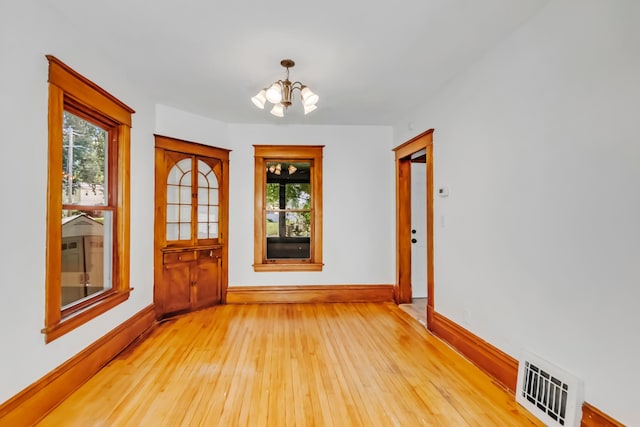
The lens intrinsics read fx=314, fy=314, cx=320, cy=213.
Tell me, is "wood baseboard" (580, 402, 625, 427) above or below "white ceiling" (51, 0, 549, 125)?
below

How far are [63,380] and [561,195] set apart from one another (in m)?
3.52

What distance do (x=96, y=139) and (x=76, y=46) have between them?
76cm

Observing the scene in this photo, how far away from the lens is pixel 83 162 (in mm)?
2605

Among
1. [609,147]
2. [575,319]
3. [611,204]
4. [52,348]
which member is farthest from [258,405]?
[609,147]

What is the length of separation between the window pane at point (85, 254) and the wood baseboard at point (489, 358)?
3324 millimetres

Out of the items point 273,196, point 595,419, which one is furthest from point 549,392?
point 273,196

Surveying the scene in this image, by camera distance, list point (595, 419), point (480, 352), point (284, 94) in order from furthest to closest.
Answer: point (284, 94) < point (480, 352) < point (595, 419)

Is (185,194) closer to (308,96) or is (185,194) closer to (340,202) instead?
(340,202)

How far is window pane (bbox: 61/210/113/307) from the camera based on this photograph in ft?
7.88

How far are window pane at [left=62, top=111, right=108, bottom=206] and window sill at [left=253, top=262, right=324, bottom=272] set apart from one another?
224 cm

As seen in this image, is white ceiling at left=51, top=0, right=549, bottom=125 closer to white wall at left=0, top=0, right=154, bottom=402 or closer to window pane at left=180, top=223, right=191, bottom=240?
white wall at left=0, top=0, right=154, bottom=402

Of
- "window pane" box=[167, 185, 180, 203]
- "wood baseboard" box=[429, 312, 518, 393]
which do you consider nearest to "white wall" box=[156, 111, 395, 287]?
"window pane" box=[167, 185, 180, 203]

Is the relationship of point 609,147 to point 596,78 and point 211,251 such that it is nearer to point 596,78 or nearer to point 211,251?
point 596,78

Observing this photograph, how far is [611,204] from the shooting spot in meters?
1.67
